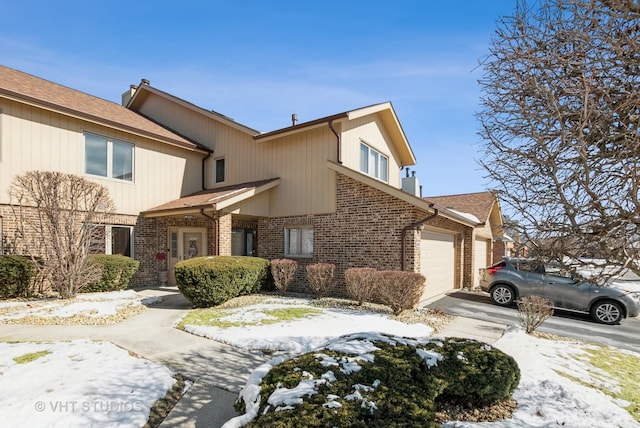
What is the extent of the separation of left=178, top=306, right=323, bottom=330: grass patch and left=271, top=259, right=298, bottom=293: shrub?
7.82 ft

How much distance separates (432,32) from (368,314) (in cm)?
634

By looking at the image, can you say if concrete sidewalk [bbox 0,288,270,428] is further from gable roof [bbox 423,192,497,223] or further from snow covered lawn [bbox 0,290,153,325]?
gable roof [bbox 423,192,497,223]

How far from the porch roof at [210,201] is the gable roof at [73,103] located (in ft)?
8.99

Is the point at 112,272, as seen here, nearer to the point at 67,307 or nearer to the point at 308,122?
the point at 67,307

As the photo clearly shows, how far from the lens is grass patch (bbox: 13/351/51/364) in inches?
187

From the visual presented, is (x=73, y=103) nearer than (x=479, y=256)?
Yes

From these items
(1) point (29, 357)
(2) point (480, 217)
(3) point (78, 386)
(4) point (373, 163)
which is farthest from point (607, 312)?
(1) point (29, 357)

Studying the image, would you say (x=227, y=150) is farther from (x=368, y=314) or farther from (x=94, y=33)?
(x=368, y=314)

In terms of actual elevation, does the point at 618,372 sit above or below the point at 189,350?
below

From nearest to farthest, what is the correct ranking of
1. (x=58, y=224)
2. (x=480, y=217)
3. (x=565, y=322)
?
(x=565, y=322)
(x=58, y=224)
(x=480, y=217)

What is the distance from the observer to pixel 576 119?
332cm

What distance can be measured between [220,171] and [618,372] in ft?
47.8

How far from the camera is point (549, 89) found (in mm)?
3203

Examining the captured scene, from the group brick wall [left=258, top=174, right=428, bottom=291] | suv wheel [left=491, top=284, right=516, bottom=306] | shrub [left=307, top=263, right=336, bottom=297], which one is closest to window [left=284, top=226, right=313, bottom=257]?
brick wall [left=258, top=174, right=428, bottom=291]
